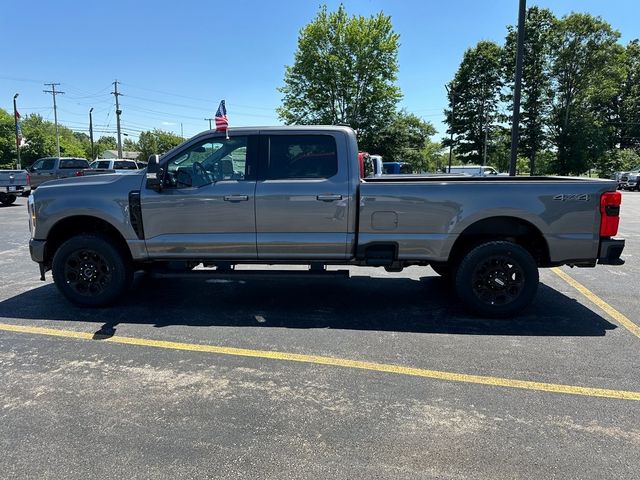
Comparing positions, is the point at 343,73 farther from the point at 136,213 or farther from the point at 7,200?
the point at 136,213

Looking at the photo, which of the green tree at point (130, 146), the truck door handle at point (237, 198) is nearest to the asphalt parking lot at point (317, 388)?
the truck door handle at point (237, 198)

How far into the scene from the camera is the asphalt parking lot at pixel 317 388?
106 inches

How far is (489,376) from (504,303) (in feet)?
5.28

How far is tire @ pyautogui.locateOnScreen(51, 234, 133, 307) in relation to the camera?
213 inches

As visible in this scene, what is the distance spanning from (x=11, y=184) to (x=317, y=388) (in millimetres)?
20590

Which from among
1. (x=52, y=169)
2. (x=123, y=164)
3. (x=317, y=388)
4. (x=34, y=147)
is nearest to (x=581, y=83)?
(x=123, y=164)

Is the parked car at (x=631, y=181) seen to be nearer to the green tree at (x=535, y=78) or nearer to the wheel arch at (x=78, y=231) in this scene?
the green tree at (x=535, y=78)

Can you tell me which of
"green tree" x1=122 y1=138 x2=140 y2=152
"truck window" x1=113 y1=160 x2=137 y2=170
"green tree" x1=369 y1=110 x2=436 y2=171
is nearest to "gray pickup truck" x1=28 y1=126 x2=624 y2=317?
"truck window" x1=113 y1=160 x2=137 y2=170

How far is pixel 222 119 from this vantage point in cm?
550

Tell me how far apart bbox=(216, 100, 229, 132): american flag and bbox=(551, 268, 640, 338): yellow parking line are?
477cm

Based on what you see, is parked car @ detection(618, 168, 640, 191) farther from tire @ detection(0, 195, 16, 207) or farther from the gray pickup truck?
tire @ detection(0, 195, 16, 207)

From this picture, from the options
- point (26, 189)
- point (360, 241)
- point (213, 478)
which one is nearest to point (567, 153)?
point (26, 189)

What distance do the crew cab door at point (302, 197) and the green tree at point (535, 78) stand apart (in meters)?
46.8

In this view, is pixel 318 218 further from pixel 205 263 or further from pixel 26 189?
pixel 26 189
